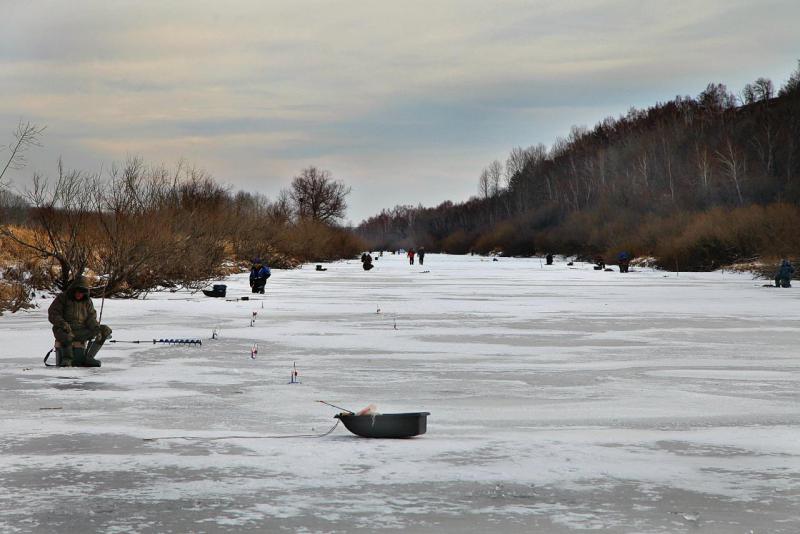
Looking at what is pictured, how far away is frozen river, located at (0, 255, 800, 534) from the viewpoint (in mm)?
5980

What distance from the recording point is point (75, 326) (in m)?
12.8

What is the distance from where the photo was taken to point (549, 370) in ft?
42.6

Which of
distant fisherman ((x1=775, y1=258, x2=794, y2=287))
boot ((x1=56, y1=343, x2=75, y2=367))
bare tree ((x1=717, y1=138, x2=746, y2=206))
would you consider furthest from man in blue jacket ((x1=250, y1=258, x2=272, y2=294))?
bare tree ((x1=717, y1=138, x2=746, y2=206))

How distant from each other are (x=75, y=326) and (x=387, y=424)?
601 cm

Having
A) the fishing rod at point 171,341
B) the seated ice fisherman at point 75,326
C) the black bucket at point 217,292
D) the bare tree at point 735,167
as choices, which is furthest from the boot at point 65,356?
the bare tree at point 735,167

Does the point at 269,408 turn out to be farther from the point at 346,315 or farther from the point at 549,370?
the point at 346,315

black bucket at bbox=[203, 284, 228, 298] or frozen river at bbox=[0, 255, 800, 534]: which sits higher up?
black bucket at bbox=[203, 284, 228, 298]

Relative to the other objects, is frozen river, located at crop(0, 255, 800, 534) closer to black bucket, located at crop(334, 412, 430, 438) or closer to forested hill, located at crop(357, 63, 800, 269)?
black bucket, located at crop(334, 412, 430, 438)

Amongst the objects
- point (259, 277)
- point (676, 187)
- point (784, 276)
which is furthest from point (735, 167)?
point (259, 277)

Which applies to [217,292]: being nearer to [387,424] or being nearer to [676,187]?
[387,424]

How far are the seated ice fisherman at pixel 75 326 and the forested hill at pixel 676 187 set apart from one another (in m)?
38.0

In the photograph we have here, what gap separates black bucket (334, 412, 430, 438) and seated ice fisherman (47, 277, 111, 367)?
547 cm

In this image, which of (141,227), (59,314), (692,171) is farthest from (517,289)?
(692,171)

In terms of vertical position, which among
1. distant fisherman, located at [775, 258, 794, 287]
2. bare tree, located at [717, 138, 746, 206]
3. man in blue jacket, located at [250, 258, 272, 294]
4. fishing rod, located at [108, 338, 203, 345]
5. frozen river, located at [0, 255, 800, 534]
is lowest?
frozen river, located at [0, 255, 800, 534]
